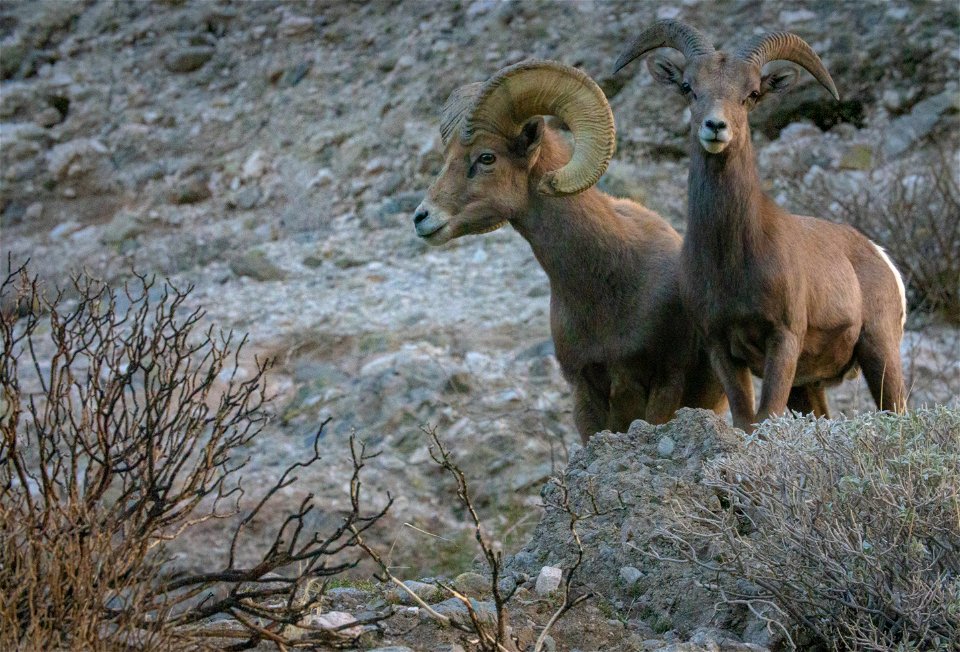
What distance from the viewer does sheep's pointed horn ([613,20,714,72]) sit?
664cm

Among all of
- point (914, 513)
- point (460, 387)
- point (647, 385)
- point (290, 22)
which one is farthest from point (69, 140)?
point (914, 513)

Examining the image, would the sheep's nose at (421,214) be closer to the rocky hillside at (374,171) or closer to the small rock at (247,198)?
the rocky hillside at (374,171)

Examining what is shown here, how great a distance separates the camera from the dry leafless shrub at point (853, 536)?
4.14 metres

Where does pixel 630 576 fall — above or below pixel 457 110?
below

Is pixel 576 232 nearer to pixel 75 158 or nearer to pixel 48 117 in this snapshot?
pixel 75 158

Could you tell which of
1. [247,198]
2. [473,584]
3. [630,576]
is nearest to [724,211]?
[630,576]

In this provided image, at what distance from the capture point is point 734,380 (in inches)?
260

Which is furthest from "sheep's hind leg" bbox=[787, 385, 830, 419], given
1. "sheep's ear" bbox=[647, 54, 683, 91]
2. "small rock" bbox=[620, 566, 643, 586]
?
"small rock" bbox=[620, 566, 643, 586]

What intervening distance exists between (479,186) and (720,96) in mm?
1331

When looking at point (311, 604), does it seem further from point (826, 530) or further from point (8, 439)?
point (826, 530)

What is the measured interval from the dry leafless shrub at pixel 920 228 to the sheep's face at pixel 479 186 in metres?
4.58

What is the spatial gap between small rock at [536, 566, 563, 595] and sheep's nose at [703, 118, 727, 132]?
2.26 meters

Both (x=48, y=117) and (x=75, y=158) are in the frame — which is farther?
(x=48, y=117)

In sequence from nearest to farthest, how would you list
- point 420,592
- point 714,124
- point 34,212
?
point 420,592, point 714,124, point 34,212
